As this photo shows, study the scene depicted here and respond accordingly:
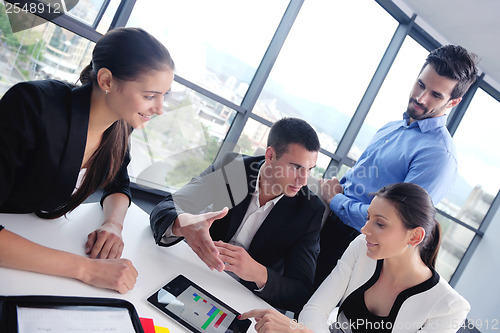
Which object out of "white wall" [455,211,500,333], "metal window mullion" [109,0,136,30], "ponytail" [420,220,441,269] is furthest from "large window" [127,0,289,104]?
"white wall" [455,211,500,333]

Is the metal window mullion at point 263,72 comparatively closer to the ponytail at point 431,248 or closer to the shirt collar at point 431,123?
the shirt collar at point 431,123

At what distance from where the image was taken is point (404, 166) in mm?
2088

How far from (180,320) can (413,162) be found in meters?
1.61

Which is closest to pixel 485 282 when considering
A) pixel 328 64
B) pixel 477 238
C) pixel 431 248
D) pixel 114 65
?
pixel 477 238

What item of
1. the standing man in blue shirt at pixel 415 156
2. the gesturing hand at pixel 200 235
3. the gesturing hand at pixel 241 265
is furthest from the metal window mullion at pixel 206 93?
the gesturing hand at pixel 241 265

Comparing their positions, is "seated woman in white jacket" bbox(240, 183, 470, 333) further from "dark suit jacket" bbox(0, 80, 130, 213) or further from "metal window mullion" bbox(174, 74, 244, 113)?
"metal window mullion" bbox(174, 74, 244, 113)

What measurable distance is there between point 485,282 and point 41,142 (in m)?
6.25

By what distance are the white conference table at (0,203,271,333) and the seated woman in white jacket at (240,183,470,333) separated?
369mm

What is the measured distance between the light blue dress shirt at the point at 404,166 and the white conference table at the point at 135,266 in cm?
96

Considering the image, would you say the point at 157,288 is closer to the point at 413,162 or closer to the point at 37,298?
the point at 37,298

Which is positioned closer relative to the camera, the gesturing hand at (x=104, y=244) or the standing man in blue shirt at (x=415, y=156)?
the gesturing hand at (x=104, y=244)

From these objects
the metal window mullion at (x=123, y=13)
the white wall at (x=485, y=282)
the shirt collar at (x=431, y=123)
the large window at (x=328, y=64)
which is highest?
the large window at (x=328, y=64)

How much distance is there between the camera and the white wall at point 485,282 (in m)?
5.07

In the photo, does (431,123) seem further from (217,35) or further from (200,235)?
(217,35)
